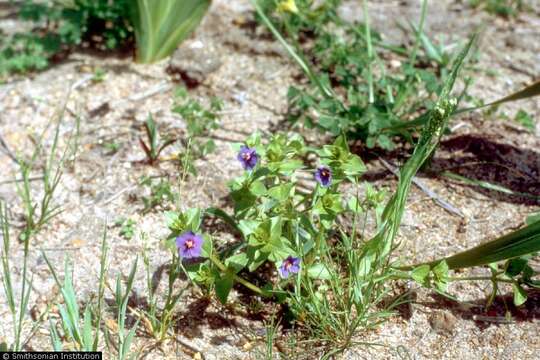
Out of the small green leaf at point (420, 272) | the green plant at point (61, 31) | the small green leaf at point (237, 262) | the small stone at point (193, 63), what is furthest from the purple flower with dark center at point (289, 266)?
the green plant at point (61, 31)

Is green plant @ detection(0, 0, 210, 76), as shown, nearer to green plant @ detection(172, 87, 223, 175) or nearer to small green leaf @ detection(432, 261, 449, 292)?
green plant @ detection(172, 87, 223, 175)

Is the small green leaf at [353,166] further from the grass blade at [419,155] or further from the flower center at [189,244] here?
the flower center at [189,244]

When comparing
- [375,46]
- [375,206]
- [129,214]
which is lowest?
[129,214]

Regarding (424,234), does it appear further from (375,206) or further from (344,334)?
(344,334)

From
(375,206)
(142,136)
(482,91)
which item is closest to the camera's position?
(375,206)

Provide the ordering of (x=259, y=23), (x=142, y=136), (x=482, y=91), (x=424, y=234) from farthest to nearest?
(x=259, y=23)
(x=482, y=91)
(x=142, y=136)
(x=424, y=234)

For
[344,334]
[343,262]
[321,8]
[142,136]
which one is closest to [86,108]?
[142,136]

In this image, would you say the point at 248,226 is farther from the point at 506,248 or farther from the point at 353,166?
the point at 506,248

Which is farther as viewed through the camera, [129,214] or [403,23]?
[403,23]
